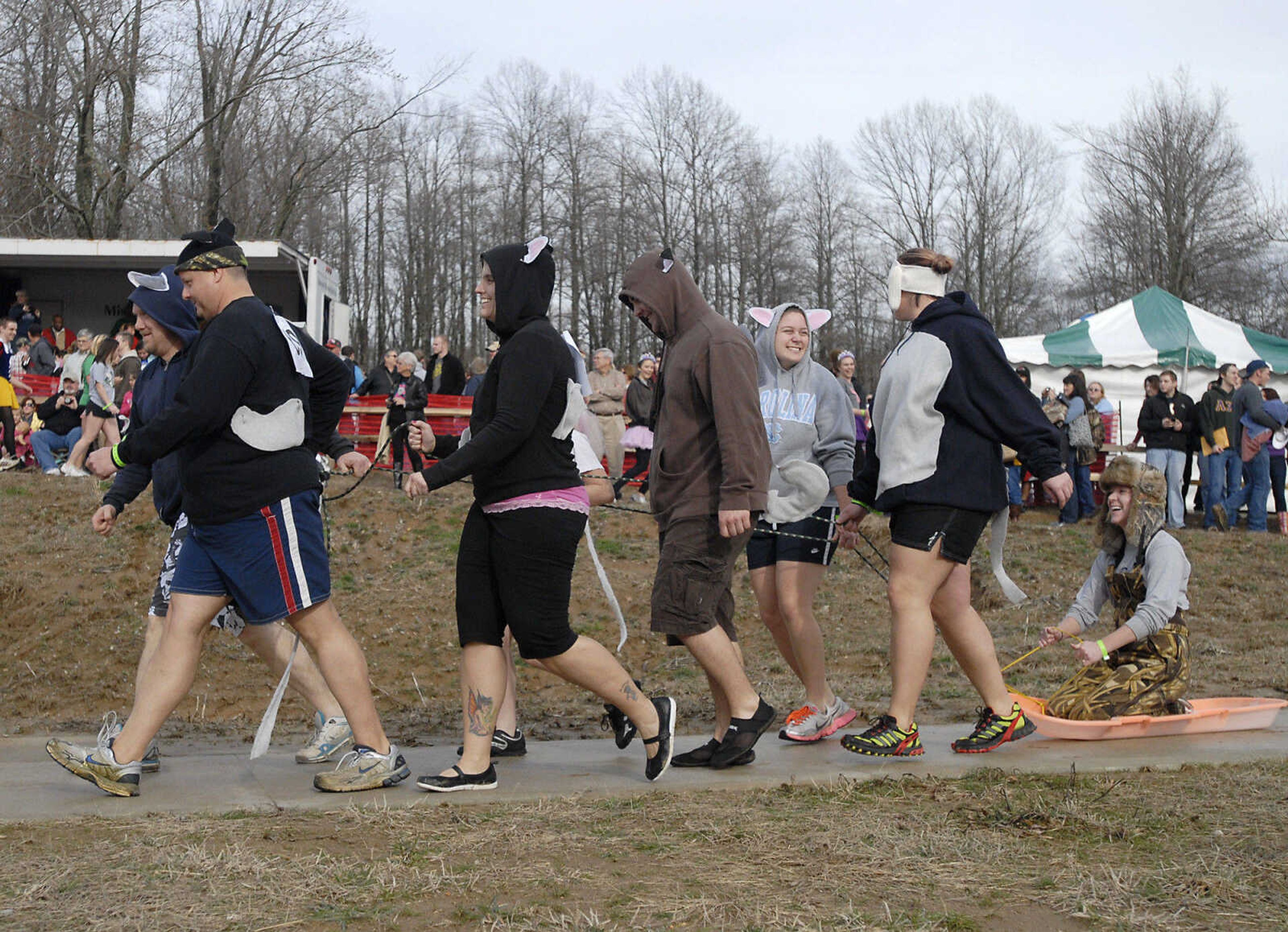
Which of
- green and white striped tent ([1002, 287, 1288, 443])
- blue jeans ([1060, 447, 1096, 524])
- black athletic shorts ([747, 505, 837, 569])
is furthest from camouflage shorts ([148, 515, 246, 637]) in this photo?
green and white striped tent ([1002, 287, 1288, 443])

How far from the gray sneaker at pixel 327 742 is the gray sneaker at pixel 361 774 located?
508 mm

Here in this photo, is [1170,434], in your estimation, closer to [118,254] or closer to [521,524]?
[521,524]

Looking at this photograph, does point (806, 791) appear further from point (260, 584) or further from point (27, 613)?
point (27, 613)

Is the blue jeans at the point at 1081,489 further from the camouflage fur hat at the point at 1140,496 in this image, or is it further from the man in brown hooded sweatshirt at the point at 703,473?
the man in brown hooded sweatshirt at the point at 703,473

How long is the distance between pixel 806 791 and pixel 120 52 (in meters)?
23.8

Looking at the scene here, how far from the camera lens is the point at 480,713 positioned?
4.73 meters

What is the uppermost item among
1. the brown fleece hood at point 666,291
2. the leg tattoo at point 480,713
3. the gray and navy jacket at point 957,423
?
the brown fleece hood at point 666,291

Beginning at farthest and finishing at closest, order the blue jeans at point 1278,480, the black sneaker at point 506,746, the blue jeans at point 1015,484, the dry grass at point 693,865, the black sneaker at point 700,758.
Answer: the blue jeans at point 1278,480 < the blue jeans at point 1015,484 < the black sneaker at point 506,746 < the black sneaker at point 700,758 < the dry grass at point 693,865

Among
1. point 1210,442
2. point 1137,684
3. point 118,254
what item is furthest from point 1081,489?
point 118,254

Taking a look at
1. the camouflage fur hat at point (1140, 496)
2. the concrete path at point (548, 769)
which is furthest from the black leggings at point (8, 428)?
the camouflage fur hat at point (1140, 496)

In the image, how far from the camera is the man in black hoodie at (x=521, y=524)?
182 inches

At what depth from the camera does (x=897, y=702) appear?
5.23 metres

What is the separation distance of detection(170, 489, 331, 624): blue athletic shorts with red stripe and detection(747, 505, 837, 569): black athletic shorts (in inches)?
78.3

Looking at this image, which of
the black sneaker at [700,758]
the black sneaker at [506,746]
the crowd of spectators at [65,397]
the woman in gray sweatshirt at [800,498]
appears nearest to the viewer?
the black sneaker at [700,758]
